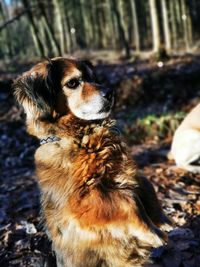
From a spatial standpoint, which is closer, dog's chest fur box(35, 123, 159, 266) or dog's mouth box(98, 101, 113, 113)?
dog's chest fur box(35, 123, 159, 266)

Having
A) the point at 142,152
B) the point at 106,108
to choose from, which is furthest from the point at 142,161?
the point at 106,108

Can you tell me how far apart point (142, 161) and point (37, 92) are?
15.2 ft

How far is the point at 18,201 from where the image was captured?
21.9 feet

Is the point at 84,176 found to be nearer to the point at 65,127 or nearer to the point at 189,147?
the point at 65,127

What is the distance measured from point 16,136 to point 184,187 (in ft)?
20.7

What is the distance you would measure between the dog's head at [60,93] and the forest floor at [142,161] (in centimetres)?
139

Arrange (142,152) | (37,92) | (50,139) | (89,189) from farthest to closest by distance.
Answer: (142,152) < (50,139) < (37,92) < (89,189)

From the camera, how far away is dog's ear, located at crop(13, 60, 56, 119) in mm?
3662

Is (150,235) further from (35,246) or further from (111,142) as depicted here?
(35,246)

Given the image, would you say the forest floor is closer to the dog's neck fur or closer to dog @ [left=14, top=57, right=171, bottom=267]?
dog @ [left=14, top=57, right=171, bottom=267]

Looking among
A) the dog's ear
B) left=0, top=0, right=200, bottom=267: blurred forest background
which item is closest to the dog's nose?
the dog's ear

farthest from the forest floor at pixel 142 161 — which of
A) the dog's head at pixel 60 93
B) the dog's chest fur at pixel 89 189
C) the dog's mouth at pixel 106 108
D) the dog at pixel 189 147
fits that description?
the dog's head at pixel 60 93

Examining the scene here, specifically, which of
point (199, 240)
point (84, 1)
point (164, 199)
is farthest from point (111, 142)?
point (84, 1)

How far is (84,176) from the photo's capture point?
11.5ft
